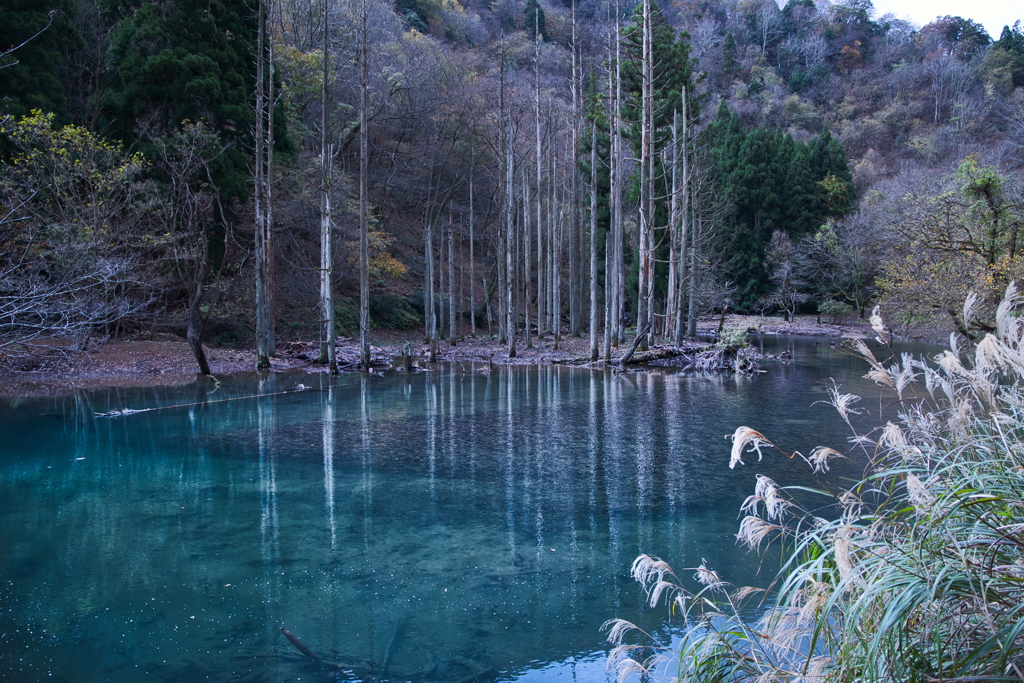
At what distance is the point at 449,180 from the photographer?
35.8 metres

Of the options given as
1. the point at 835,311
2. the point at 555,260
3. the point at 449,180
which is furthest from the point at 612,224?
the point at 835,311

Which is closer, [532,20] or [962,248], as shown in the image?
[962,248]

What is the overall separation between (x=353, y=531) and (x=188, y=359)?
15.3 metres

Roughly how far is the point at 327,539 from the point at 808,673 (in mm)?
4477

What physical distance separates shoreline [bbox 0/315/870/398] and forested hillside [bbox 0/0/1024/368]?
0.84m

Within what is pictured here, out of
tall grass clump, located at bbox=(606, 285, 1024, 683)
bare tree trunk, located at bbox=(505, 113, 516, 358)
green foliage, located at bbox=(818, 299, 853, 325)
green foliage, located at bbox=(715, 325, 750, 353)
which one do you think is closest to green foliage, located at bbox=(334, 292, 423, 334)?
bare tree trunk, located at bbox=(505, 113, 516, 358)

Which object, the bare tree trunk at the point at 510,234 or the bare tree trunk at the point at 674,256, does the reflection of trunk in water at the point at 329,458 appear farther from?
the bare tree trunk at the point at 674,256

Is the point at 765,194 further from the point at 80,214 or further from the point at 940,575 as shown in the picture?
the point at 940,575

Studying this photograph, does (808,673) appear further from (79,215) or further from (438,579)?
(79,215)

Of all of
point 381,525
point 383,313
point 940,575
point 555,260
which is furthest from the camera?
point 383,313

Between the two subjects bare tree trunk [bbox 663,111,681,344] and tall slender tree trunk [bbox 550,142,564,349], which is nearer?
bare tree trunk [bbox 663,111,681,344]

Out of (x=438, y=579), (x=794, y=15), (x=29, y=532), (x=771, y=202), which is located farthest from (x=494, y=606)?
(x=794, y=15)

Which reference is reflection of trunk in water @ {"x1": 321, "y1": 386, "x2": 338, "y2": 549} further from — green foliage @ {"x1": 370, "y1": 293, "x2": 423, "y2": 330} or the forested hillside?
green foliage @ {"x1": 370, "y1": 293, "x2": 423, "y2": 330}

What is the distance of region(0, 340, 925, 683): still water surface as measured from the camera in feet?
13.9
